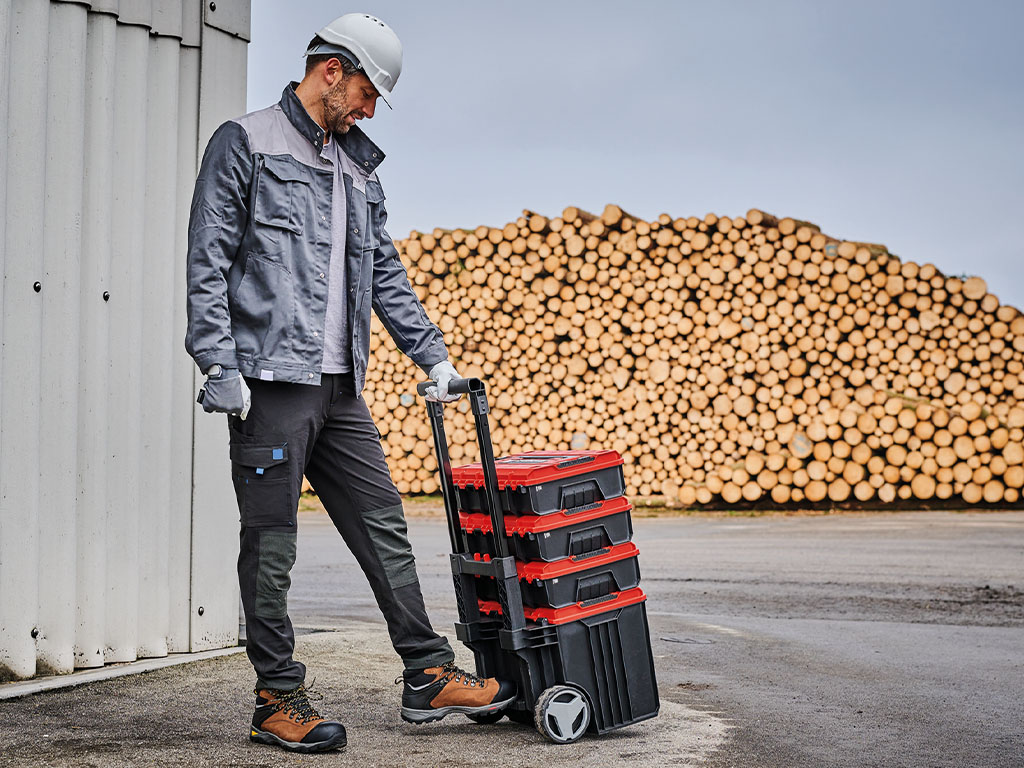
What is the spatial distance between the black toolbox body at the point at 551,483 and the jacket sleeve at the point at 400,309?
330mm

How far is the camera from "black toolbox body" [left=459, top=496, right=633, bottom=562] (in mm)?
2768

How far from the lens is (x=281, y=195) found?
2672 millimetres

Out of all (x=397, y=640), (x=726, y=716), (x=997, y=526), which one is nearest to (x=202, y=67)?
(x=397, y=640)

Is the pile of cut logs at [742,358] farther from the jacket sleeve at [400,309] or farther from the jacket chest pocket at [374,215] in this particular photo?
the jacket chest pocket at [374,215]

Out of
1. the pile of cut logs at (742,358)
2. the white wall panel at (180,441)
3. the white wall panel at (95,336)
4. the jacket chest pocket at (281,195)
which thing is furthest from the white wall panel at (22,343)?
the pile of cut logs at (742,358)

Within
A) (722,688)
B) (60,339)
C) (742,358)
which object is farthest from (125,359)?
(742,358)

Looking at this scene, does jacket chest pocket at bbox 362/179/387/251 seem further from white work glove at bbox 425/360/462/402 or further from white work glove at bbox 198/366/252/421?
white work glove at bbox 198/366/252/421

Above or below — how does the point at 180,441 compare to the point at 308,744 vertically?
above

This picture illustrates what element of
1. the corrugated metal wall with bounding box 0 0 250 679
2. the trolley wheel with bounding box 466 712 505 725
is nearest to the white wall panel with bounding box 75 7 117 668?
the corrugated metal wall with bounding box 0 0 250 679

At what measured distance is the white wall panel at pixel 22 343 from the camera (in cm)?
315

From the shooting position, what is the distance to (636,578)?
2934mm

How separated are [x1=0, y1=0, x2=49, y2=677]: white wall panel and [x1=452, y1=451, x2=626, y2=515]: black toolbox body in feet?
4.06

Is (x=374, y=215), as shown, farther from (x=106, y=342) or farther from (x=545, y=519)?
(x=106, y=342)

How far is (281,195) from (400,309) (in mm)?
502
